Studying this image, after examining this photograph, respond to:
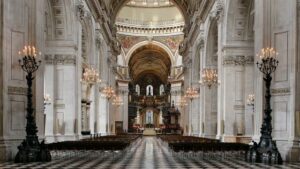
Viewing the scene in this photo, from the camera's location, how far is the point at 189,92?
135 feet

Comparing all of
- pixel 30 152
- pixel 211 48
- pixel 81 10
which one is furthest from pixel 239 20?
pixel 30 152

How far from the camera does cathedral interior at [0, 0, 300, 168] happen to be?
16703 millimetres

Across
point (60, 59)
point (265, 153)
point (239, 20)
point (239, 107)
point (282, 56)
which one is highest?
point (239, 20)

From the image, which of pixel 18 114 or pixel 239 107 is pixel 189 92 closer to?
pixel 239 107

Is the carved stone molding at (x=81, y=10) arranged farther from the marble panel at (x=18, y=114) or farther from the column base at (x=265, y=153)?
the column base at (x=265, y=153)

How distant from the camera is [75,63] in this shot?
28.0 m

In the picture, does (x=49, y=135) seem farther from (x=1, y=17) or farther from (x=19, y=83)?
(x=1, y=17)

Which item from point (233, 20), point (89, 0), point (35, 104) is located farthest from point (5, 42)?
point (89, 0)

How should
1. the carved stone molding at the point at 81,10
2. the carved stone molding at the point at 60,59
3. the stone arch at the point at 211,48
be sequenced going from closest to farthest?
the carved stone molding at the point at 60,59 → the carved stone molding at the point at 81,10 → the stone arch at the point at 211,48

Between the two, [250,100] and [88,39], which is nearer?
[250,100]

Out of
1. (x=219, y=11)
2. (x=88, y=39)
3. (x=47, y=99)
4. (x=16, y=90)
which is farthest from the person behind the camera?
(x=88, y=39)

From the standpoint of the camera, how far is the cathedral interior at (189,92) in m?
16.7

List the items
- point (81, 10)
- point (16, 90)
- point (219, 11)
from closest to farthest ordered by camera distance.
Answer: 1. point (16, 90)
2. point (219, 11)
3. point (81, 10)

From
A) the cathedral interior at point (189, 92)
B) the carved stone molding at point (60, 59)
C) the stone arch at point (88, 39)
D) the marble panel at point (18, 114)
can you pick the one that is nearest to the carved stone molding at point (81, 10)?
the cathedral interior at point (189, 92)
